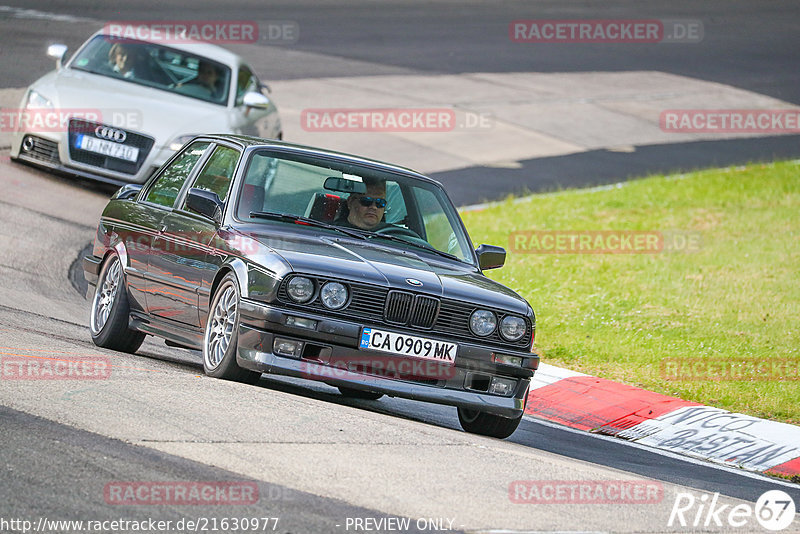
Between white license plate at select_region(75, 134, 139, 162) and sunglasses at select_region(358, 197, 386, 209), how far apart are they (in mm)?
6747

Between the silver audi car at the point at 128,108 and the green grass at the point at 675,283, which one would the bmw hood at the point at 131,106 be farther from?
the green grass at the point at 675,283

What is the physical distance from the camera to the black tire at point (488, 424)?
824 cm

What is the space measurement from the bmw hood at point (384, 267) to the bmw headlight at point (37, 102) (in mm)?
7826

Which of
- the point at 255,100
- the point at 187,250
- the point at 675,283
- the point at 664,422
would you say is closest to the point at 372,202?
the point at 187,250

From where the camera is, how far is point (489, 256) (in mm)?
9023

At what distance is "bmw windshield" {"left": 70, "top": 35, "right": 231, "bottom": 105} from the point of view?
16078mm

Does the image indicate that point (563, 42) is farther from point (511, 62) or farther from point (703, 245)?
point (703, 245)

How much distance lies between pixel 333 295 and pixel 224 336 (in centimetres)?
79

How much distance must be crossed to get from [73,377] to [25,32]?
1909 cm

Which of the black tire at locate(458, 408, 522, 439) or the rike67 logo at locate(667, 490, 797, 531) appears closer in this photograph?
the rike67 logo at locate(667, 490, 797, 531)

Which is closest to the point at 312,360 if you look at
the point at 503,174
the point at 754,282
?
the point at 754,282

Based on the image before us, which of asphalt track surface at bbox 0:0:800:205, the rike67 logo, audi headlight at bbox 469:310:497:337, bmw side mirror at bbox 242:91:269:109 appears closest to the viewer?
the rike67 logo

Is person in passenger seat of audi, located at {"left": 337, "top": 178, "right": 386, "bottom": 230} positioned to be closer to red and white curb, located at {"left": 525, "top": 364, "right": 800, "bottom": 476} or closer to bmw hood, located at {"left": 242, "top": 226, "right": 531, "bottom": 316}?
bmw hood, located at {"left": 242, "top": 226, "right": 531, "bottom": 316}

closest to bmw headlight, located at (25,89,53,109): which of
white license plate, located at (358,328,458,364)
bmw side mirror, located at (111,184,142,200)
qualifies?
bmw side mirror, located at (111,184,142,200)
